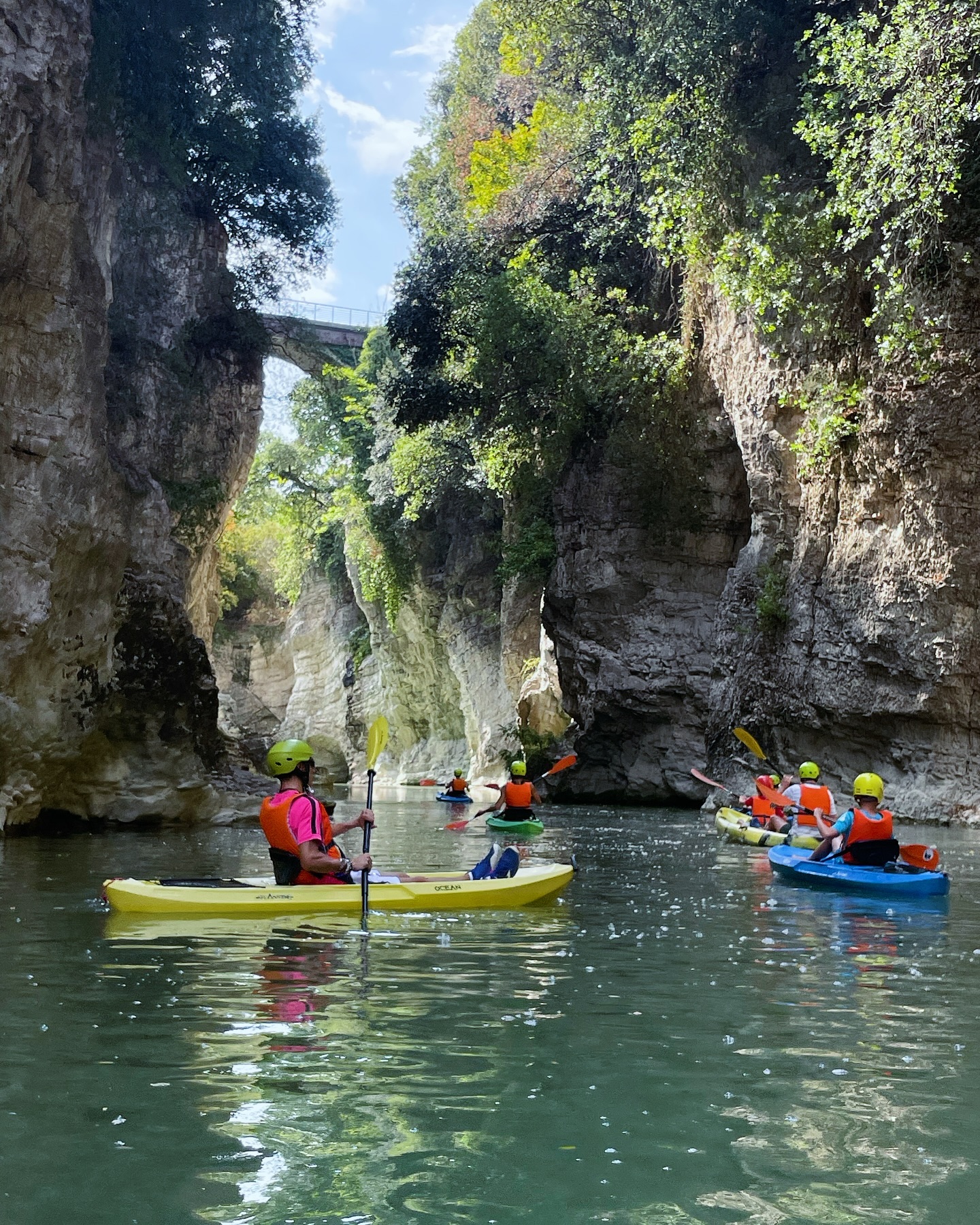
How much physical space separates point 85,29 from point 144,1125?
13.1 metres

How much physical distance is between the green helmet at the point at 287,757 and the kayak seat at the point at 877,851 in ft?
15.2

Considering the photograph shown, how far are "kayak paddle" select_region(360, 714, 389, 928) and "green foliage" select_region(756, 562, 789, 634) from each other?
11010 millimetres

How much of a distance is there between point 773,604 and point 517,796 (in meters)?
6.41

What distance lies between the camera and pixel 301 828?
25.4 feet

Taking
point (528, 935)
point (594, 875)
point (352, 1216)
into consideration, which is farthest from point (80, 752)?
point (352, 1216)

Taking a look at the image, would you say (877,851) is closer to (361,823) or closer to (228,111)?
(361,823)

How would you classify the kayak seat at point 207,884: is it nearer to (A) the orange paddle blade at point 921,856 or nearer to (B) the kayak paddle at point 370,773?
(B) the kayak paddle at point 370,773

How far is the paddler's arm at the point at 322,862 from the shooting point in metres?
7.68

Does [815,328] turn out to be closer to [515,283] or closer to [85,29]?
[515,283]

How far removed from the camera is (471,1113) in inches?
141

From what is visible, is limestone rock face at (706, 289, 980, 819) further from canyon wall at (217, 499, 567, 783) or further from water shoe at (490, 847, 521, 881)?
water shoe at (490, 847, 521, 881)

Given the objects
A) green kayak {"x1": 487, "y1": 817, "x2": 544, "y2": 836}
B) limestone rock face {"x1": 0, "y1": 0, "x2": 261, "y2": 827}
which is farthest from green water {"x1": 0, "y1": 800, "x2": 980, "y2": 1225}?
green kayak {"x1": 487, "y1": 817, "x2": 544, "y2": 836}

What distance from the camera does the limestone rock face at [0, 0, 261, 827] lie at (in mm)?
12422

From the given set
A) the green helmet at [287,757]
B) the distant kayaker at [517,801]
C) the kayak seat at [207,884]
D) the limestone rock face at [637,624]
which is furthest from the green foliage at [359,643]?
the green helmet at [287,757]
